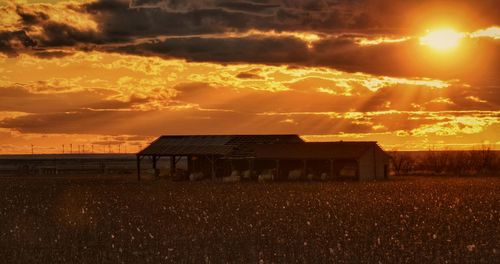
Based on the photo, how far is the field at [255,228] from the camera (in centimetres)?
2412

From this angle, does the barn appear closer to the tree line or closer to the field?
the tree line

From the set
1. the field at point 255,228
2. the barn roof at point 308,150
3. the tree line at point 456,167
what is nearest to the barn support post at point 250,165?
the barn roof at point 308,150

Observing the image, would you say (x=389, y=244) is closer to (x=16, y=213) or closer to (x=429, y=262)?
(x=429, y=262)

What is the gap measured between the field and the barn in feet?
78.6

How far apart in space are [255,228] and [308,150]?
157 ft

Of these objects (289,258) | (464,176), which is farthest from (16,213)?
(464,176)

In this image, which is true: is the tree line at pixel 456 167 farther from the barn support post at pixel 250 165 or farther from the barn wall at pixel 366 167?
the barn support post at pixel 250 165

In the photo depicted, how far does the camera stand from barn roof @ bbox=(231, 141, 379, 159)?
75750 mm

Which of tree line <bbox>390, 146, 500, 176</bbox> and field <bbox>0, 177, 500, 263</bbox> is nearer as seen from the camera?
field <bbox>0, 177, 500, 263</bbox>

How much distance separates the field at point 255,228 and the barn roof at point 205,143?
27.7 meters

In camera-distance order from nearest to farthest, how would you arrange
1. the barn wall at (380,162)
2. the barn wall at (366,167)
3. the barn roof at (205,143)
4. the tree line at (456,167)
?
the barn wall at (366,167)
the barn wall at (380,162)
the barn roof at (205,143)
the tree line at (456,167)

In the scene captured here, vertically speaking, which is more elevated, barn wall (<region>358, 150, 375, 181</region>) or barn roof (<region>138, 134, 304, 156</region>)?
barn roof (<region>138, 134, 304, 156</region>)

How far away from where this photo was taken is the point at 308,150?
258 feet

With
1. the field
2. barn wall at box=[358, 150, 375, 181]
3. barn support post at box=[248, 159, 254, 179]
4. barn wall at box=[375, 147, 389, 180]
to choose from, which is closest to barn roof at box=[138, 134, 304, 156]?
barn support post at box=[248, 159, 254, 179]
